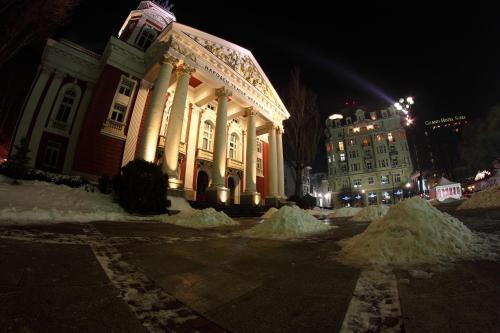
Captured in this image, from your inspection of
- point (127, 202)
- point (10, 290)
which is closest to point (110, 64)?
point (127, 202)

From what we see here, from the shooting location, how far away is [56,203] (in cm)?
945

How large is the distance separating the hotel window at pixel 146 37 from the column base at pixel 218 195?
20.6m

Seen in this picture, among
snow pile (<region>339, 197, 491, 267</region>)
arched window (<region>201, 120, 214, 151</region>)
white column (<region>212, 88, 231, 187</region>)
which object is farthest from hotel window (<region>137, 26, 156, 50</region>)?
snow pile (<region>339, 197, 491, 267</region>)

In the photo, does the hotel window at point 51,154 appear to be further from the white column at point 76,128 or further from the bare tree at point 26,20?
the bare tree at point 26,20

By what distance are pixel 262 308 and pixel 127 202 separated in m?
11.1

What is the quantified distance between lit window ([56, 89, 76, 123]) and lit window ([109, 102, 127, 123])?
347 cm

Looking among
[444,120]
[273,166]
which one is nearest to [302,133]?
[273,166]

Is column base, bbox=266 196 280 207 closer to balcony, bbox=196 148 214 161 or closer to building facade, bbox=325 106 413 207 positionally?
balcony, bbox=196 148 214 161

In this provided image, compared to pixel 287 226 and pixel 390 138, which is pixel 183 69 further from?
pixel 390 138

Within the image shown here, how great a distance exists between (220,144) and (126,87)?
9.24 metres

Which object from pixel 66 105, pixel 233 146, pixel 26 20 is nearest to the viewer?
pixel 26 20

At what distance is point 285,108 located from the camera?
26922mm

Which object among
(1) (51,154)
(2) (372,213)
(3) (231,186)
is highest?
(1) (51,154)

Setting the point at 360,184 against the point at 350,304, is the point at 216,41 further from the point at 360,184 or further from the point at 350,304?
the point at 360,184
